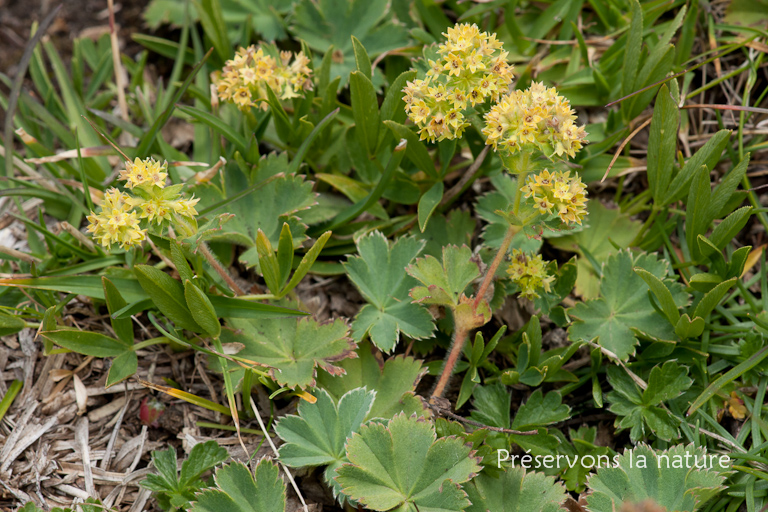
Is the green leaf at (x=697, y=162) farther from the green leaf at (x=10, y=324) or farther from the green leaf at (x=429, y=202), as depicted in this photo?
the green leaf at (x=10, y=324)

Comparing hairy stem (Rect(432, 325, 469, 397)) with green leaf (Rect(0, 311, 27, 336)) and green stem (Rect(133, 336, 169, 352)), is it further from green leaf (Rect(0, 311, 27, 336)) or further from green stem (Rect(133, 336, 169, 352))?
green leaf (Rect(0, 311, 27, 336))

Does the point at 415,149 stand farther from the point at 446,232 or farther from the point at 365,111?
the point at 446,232

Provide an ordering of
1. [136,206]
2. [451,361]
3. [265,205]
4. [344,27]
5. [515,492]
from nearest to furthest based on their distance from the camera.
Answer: [136,206]
[515,492]
[451,361]
[265,205]
[344,27]

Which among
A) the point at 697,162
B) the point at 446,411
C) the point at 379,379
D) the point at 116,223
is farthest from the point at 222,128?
the point at 697,162

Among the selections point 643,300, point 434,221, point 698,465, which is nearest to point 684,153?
point 643,300

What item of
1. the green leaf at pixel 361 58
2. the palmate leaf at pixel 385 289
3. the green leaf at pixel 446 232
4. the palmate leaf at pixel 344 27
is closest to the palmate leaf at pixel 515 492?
the palmate leaf at pixel 385 289

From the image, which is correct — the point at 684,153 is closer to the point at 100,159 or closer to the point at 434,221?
the point at 434,221
